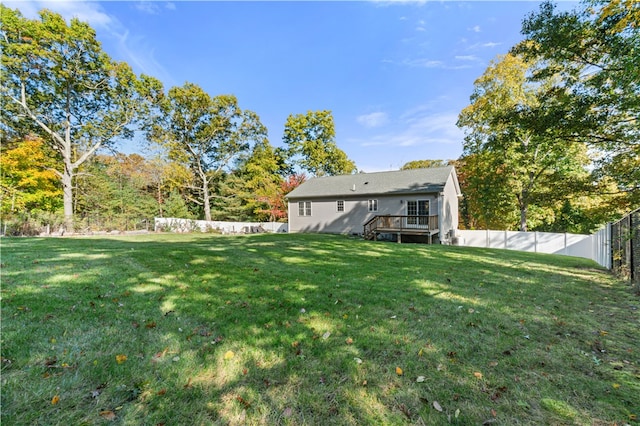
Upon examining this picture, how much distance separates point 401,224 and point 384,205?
7.62 feet

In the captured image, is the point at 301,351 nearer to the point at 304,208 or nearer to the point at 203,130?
the point at 304,208

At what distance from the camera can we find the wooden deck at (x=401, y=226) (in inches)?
640

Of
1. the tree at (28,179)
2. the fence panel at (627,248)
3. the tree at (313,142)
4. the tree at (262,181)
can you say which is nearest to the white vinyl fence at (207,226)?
the tree at (262,181)

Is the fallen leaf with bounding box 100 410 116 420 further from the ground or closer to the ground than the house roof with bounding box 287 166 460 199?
closer to the ground

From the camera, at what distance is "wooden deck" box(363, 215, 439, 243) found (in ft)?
53.4

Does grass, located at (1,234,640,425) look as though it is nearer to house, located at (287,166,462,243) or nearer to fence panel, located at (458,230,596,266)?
house, located at (287,166,462,243)

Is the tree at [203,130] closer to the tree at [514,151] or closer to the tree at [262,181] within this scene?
the tree at [262,181]

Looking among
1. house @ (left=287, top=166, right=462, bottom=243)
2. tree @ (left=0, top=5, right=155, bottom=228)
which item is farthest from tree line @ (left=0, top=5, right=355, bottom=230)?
house @ (left=287, top=166, right=462, bottom=243)

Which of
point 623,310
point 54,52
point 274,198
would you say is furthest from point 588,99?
point 54,52

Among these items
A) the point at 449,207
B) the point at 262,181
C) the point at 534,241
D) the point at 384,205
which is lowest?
the point at 534,241

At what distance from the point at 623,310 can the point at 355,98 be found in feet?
67.1

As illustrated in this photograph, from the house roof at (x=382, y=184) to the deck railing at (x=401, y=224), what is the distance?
175 cm

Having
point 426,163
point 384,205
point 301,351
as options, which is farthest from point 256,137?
point 301,351

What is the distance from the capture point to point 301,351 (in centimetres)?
285
